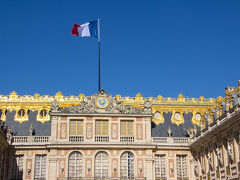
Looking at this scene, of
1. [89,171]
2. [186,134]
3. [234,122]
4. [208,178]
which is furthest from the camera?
[186,134]

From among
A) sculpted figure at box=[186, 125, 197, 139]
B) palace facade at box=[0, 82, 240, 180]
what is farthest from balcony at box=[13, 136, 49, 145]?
sculpted figure at box=[186, 125, 197, 139]

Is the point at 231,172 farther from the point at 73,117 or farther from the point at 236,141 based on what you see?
the point at 73,117

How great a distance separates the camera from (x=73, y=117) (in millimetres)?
43125

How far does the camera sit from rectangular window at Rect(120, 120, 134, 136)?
142 ft

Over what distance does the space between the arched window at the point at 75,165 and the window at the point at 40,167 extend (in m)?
2.80

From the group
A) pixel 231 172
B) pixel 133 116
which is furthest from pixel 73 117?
pixel 231 172

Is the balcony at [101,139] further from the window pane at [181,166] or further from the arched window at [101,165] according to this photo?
the window pane at [181,166]

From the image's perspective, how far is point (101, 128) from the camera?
43.2 meters

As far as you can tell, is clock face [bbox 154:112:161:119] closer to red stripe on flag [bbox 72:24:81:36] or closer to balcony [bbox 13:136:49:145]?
balcony [bbox 13:136:49:145]

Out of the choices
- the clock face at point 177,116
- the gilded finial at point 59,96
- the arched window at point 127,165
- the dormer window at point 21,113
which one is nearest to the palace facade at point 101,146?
the arched window at point 127,165

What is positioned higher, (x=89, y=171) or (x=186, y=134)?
(x=186, y=134)

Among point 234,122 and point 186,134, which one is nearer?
point 234,122

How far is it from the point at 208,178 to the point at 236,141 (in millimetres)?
7901

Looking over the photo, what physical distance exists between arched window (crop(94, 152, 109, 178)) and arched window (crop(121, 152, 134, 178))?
1686mm
